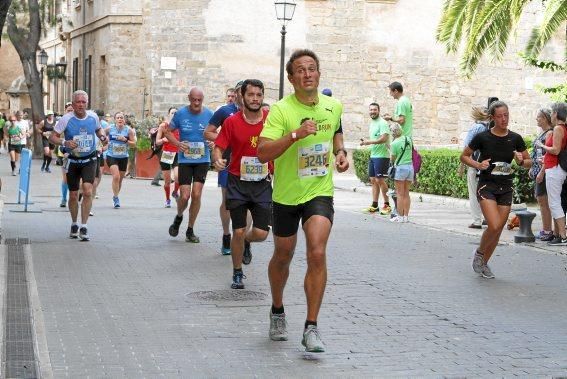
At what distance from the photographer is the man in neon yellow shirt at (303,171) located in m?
7.34

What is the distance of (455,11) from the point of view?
19156mm

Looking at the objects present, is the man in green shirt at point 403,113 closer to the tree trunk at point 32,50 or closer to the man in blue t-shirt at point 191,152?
the man in blue t-shirt at point 191,152

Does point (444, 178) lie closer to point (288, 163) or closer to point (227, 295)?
point (227, 295)

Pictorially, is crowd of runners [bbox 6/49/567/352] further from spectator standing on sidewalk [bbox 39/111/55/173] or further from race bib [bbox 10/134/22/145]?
race bib [bbox 10/134/22/145]

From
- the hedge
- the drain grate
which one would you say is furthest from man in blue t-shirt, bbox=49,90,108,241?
the hedge

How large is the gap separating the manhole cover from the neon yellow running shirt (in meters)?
2.19

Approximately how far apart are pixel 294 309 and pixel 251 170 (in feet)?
5.69

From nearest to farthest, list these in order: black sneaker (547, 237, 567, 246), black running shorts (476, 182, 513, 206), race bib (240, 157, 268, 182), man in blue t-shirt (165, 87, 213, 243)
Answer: race bib (240, 157, 268, 182), black running shorts (476, 182, 513, 206), man in blue t-shirt (165, 87, 213, 243), black sneaker (547, 237, 567, 246)

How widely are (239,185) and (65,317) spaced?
7.85 feet

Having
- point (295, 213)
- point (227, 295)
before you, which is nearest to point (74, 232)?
point (227, 295)

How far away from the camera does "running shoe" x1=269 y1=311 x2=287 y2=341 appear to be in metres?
7.76

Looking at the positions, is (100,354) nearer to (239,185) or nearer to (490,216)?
(239,185)

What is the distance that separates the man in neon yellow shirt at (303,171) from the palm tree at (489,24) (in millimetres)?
10161

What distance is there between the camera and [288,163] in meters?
7.61
